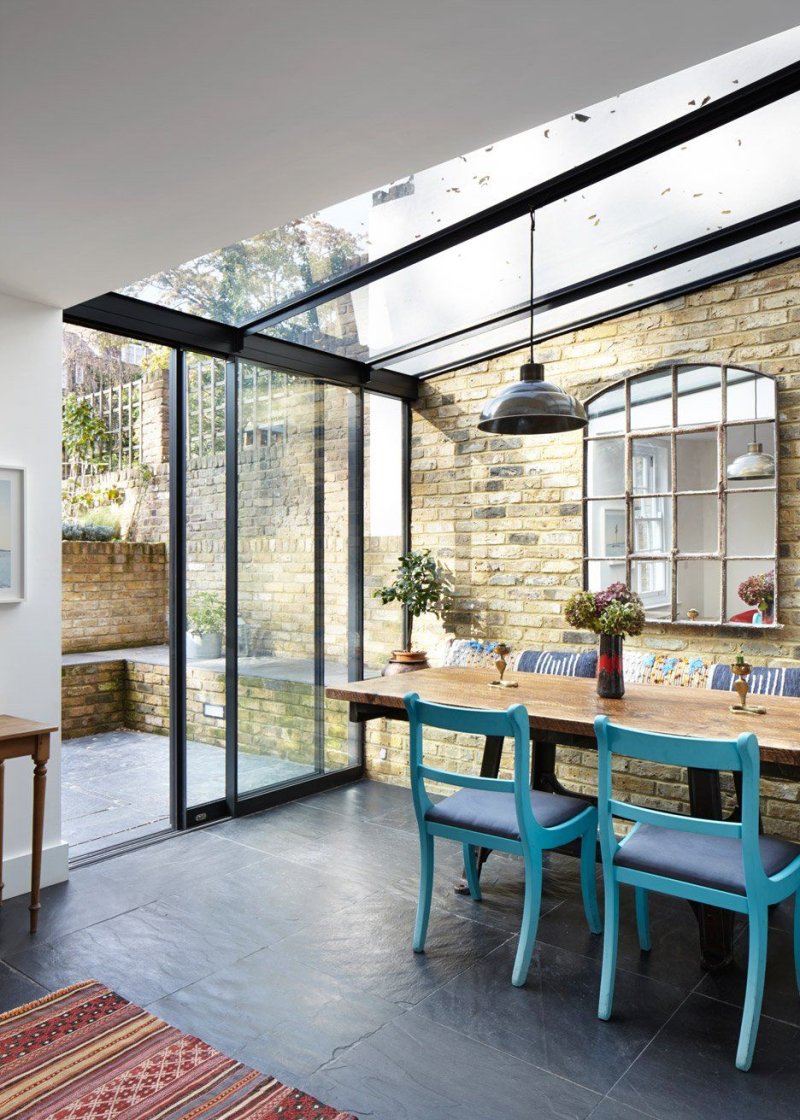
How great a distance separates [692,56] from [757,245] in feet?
6.79

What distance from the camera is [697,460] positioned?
407 cm

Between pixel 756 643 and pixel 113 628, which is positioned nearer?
pixel 756 643

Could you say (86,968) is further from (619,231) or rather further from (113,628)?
(113,628)

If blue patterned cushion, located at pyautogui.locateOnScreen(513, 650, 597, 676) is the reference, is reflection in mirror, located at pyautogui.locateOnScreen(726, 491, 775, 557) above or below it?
above

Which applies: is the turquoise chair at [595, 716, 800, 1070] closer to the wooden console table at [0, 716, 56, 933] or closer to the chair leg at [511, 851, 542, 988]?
the chair leg at [511, 851, 542, 988]

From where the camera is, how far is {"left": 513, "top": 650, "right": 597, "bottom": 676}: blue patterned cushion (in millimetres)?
4047

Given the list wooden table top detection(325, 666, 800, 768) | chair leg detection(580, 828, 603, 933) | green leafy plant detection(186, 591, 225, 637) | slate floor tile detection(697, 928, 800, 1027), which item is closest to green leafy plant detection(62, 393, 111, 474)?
green leafy plant detection(186, 591, 225, 637)

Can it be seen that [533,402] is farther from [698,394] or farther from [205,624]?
[205,624]

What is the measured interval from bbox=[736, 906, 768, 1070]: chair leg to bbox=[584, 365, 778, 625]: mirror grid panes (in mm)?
1916

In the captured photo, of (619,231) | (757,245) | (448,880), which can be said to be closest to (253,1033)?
(448,880)

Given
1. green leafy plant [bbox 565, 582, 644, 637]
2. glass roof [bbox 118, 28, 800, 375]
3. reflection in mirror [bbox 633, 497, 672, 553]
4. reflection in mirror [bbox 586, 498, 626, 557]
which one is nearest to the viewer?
glass roof [bbox 118, 28, 800, 375]

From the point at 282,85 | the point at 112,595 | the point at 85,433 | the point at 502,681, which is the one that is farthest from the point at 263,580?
the point at 85,433

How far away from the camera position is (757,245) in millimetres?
3676

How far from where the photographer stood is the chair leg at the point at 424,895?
286 cm
